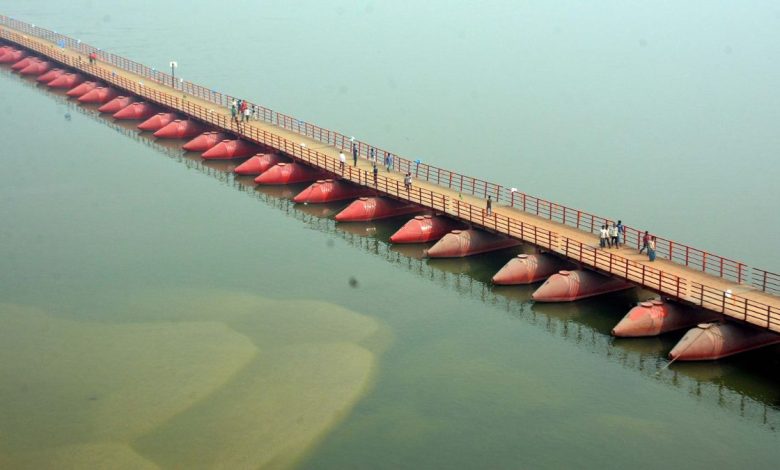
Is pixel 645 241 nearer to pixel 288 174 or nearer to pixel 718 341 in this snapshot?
pixel 718 341

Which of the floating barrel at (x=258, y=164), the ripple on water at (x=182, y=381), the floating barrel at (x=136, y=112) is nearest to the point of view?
the ripple on water at (x=182, y=381)

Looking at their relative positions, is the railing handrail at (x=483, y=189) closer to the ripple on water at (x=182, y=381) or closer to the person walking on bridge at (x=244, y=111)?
the person walking on bridge at (x=244, y=111)

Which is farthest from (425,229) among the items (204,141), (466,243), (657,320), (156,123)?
(156,123)

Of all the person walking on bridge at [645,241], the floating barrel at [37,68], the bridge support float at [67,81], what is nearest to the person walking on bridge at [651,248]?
the person walking on bridge at [645,241]

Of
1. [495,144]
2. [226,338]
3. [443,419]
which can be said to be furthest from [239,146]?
[443,419]

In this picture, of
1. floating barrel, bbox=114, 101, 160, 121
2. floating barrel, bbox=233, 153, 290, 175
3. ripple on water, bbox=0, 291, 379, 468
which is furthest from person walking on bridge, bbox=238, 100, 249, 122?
ripple on water, bbox=0, 291, 379, 468

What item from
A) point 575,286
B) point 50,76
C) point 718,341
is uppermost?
point 50,76
